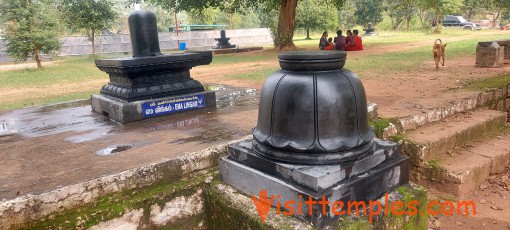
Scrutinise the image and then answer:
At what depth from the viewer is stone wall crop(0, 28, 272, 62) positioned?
25688 millimetres

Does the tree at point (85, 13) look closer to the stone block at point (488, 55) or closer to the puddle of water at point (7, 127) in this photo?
the puddle of water at point (7, 127)

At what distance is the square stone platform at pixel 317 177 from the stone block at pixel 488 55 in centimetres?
785

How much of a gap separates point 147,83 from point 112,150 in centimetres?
141

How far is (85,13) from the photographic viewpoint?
20.5 m

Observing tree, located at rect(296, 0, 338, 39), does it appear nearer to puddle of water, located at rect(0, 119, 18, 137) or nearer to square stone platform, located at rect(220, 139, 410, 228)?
puddle of water, located at rect(0, 119, 18, 137)

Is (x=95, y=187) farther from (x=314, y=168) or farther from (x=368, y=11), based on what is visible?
(x=368, y=11)

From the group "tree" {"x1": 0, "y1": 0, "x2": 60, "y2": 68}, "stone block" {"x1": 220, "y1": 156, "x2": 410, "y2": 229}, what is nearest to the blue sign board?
"stone block" {"x1": 220, "y1": 156, "x2": 410, "y2": 229}

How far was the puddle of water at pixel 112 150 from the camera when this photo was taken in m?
3.06

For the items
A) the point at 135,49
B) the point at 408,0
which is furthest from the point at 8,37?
the point at 408,0

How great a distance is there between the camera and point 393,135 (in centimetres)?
414

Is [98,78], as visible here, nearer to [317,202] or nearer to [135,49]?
[135,49]

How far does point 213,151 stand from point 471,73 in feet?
24.2

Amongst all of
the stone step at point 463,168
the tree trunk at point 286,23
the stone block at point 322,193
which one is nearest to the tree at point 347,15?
the tree trunk at point 286,23
